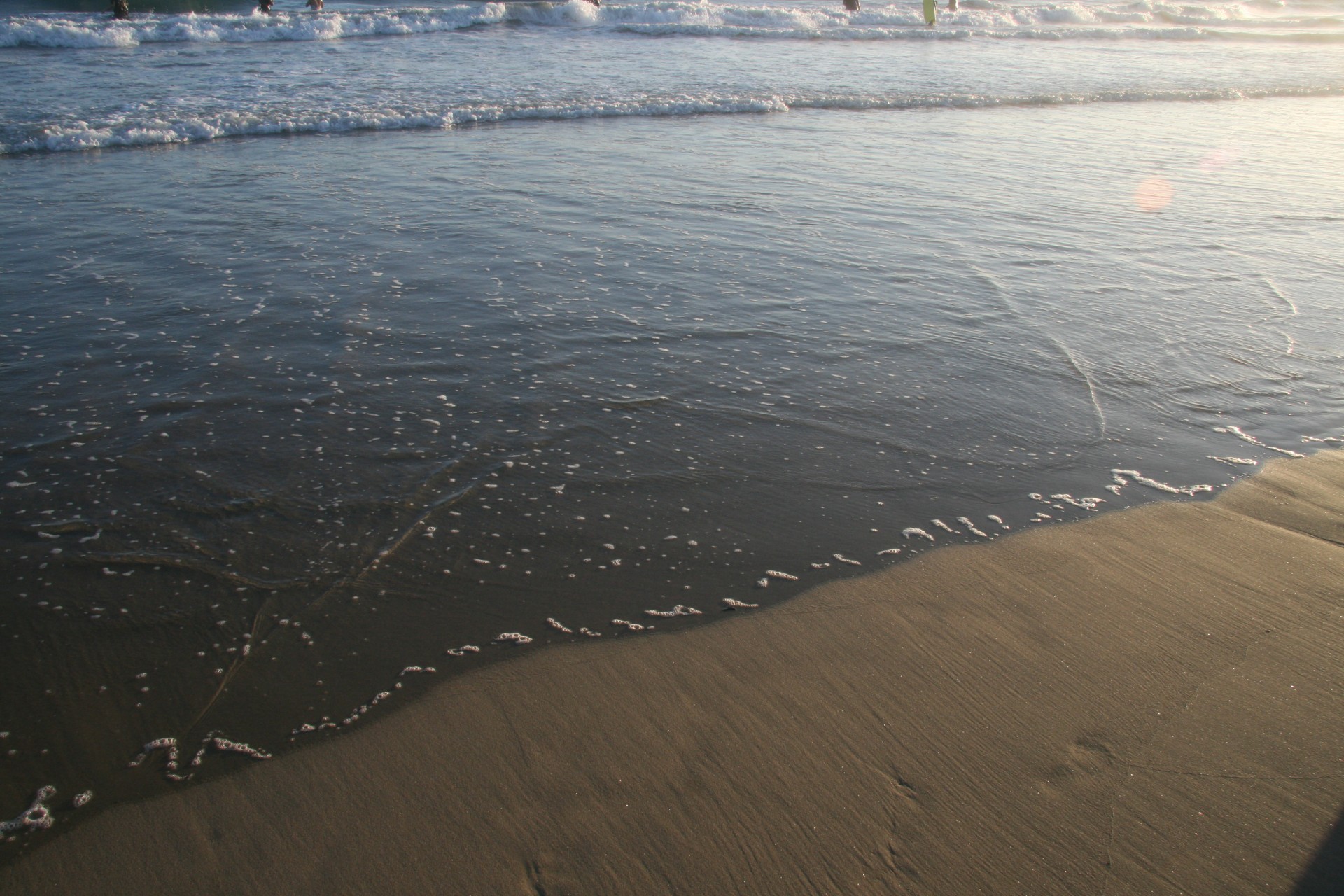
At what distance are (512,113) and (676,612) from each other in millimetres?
11496

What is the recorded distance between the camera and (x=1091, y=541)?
137 inches

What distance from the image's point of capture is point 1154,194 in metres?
8.53

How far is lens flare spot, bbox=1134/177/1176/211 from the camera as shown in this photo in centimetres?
812

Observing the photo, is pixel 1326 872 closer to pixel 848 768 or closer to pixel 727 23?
pixel 848 768

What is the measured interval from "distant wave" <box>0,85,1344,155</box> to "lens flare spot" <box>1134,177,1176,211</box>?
5959mm

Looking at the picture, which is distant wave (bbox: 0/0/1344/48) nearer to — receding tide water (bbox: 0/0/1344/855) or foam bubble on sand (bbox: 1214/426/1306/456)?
receding tide water (bbox: 0/0/1344/855)

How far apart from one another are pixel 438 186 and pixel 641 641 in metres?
7.00

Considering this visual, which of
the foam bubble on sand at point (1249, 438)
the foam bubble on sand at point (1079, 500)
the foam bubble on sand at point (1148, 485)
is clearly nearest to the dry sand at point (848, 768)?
the foam bubble on sand at point (1079, 500)

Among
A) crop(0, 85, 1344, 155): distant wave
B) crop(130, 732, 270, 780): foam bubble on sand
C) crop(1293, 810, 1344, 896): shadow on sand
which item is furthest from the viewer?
crop(0, 85, 1344, 155): distant wave

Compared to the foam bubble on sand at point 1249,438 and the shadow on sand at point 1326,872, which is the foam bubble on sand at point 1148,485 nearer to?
the foam bubble on sand at point 1249,438

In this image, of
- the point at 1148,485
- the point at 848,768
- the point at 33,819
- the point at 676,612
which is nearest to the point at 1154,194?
the point at 1148,485

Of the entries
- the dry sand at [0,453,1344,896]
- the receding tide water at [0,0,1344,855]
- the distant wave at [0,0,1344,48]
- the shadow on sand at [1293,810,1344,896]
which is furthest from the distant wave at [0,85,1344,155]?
the shadow on sand at [1293,810,1344,896]

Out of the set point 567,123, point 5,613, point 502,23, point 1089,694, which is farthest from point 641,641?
point 502,23

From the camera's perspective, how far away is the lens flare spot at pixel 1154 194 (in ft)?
26.7
